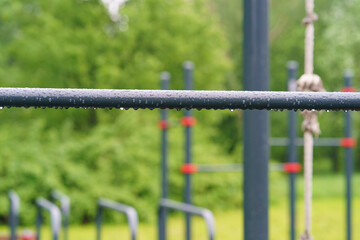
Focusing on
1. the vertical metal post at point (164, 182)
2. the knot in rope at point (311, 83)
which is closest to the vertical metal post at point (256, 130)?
the knot in rope at point (311, 83)

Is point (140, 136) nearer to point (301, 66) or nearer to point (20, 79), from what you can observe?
point (20, 79)

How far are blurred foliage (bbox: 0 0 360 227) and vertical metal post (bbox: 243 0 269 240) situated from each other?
8.36 meters

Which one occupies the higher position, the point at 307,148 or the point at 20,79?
the point at 20,79

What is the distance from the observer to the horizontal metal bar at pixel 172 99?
2.38ft

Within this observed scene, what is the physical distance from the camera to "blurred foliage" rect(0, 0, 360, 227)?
32.4 ft

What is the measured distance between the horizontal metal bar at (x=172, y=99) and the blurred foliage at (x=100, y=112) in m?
8.83

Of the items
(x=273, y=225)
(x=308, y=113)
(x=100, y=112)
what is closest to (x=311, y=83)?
(x=308, y=113)

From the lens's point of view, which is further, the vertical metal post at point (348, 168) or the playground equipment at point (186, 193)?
the vertical metal post at point (348, 168)

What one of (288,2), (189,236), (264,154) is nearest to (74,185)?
(189,236)

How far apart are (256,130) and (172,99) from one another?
536 millimetres

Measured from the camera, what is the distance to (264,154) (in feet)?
4.16

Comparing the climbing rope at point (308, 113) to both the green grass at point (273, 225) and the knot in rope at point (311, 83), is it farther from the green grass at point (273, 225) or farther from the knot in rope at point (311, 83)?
the green grass at point (273, 225)

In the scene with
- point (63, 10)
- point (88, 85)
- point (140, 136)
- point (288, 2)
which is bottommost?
point (140, 136)

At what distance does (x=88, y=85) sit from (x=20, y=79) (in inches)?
50.7
